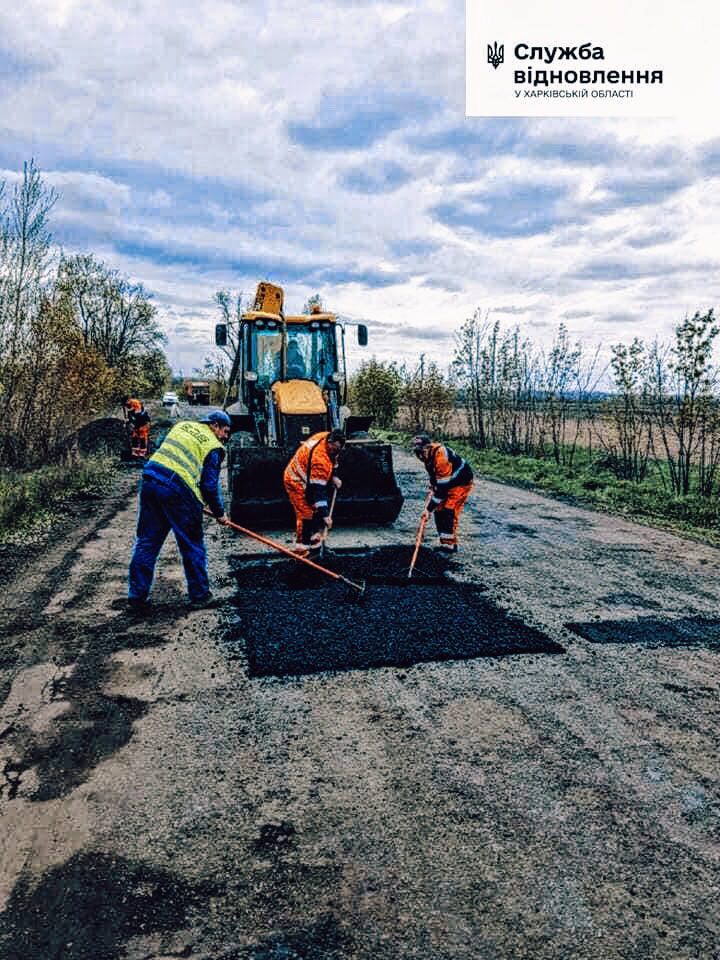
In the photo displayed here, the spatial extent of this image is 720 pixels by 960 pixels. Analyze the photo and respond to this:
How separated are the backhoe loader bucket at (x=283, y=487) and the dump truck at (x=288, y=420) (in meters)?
0.01

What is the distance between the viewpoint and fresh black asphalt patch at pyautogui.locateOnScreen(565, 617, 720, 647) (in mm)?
4930

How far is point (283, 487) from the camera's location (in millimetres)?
8289

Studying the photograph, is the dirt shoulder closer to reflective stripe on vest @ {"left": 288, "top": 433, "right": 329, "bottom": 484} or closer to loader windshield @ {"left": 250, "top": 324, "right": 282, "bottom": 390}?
reflective stripe on vest @ {"left": 288, "top": 433, "right": 329, "bottom": 484}

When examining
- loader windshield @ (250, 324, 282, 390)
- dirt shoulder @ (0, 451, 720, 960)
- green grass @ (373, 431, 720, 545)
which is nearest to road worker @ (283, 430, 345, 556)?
dirt shoulder @ (0, 451, 720, 960)

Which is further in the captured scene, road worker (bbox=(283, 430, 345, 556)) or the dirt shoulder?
road worker (bbox=(283, 430, 345, 556))

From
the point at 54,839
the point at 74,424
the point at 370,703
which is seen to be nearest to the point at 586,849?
the point at 370,703

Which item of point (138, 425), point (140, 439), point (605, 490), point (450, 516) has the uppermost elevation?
point (138, 425)

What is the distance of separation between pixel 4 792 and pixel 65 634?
1.98 meters

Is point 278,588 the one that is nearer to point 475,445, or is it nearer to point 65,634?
point 65,634

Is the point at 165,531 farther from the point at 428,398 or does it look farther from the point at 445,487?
the point at 428,398

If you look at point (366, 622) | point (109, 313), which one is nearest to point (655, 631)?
point (366, 622)

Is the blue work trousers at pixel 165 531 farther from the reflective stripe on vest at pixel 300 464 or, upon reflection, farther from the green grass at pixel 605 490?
the green grass at pixel 605 490

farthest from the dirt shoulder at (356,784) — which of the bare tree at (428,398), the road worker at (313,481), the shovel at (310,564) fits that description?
the bare tree at (428,398)

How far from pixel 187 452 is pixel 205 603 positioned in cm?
129
